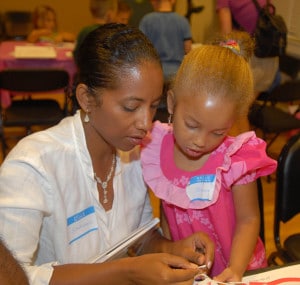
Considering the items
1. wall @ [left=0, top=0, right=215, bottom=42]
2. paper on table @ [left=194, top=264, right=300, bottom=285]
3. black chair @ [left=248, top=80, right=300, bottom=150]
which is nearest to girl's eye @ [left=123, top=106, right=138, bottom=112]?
paper on table @ [left=194, top=264, right=300, bottom=285]

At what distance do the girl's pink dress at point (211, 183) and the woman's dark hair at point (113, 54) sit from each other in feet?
1.16

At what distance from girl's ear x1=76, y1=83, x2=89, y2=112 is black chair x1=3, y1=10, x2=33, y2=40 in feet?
20.9

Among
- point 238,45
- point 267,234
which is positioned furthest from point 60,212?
point 267,234

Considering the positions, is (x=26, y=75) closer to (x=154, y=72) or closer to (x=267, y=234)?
(x=267, y=234)

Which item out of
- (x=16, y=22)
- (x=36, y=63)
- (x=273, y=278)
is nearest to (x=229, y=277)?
(x=273, y=278)

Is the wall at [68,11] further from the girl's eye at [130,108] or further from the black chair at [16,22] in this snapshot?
the girl's eye at [130,108]

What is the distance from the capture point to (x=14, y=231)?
1009mm

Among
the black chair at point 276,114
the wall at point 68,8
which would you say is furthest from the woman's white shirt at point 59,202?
the wall at point 68,8

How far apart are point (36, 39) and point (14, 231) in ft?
12.2

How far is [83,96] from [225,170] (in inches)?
18.3

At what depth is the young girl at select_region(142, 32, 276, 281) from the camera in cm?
114

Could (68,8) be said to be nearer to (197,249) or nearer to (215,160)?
(215,160)

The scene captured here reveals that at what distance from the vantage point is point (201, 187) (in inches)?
48.8

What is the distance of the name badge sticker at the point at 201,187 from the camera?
1.21 meters
